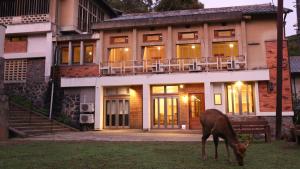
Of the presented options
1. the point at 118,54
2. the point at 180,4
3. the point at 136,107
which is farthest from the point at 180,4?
the point at 136,107

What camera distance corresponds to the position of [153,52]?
892 inches

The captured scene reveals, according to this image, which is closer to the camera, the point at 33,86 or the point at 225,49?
the point at 225,49

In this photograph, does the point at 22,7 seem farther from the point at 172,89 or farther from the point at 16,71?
the point at 172,89

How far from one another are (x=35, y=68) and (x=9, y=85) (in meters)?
2.35

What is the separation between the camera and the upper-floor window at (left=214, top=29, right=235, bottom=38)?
21125mm

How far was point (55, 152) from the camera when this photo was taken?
33.1 ft

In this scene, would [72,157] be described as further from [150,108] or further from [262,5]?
[262,5]

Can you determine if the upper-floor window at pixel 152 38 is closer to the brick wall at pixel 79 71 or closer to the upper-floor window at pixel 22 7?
the brick wall at pixel 79 71

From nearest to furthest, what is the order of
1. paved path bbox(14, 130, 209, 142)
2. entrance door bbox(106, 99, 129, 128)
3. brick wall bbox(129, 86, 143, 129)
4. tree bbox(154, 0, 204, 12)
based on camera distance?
paved path bbox(14, 130, 209, 142) < brick wall bbox(129, 86, 143, 129) < entrance door bbox(106, 99, 129, 128) < tree bbox(154, 0, 204, 12)

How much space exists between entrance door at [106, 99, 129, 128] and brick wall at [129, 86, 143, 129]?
0.34m

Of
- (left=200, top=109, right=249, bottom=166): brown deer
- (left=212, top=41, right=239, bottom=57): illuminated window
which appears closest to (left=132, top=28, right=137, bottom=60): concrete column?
(left=212, top=41, right=239, bottom=57): illuminated window

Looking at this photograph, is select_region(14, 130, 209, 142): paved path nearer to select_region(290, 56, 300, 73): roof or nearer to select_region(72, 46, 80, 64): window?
select_region(72, 46, 80, 64): window

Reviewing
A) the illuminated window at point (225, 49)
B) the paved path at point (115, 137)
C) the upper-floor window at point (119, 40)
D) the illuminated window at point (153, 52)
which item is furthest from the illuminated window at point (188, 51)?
the paved path at point (115, 137)

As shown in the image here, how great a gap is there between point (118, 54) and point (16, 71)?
7.63 metres
